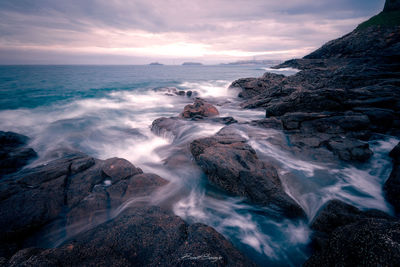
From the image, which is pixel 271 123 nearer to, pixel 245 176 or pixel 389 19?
pixel 245 176

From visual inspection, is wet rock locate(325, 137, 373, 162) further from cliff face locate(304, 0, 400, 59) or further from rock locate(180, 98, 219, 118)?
cliff face locate(304, 0, 400, 59)

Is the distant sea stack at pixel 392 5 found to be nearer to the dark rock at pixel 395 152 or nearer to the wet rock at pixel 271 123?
the wet rock at pixel 271 123

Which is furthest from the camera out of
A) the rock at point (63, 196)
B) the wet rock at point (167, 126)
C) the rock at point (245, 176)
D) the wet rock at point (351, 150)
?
the wet rock at point (167, 126)

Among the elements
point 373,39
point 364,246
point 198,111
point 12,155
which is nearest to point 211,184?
point 364,246

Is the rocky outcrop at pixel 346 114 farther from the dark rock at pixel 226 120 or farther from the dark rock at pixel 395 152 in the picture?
the dark rock at pixel 226 120

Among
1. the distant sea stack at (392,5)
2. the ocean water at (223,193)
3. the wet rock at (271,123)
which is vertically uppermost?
the distant sea stack at (392,5)

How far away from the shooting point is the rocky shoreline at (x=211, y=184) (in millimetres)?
2217

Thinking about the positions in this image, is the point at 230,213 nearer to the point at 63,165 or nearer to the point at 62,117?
the point at 63,165

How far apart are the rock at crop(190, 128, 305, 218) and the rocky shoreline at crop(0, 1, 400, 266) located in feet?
0.08

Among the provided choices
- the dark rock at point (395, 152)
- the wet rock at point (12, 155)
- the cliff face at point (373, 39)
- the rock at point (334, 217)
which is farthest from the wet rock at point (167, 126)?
the cliff face at point (373, 39)

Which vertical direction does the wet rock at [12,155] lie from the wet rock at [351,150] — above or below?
below

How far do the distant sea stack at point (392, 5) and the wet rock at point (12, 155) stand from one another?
75.9 metres

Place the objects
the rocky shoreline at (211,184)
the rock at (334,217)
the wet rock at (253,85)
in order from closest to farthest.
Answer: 1. the rocky shoreline at (211,184)
2. the rock at (334,217)
3. the wet rock at (253,85)

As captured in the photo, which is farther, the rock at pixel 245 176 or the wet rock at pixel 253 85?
the wet rock at pixel 253 85
